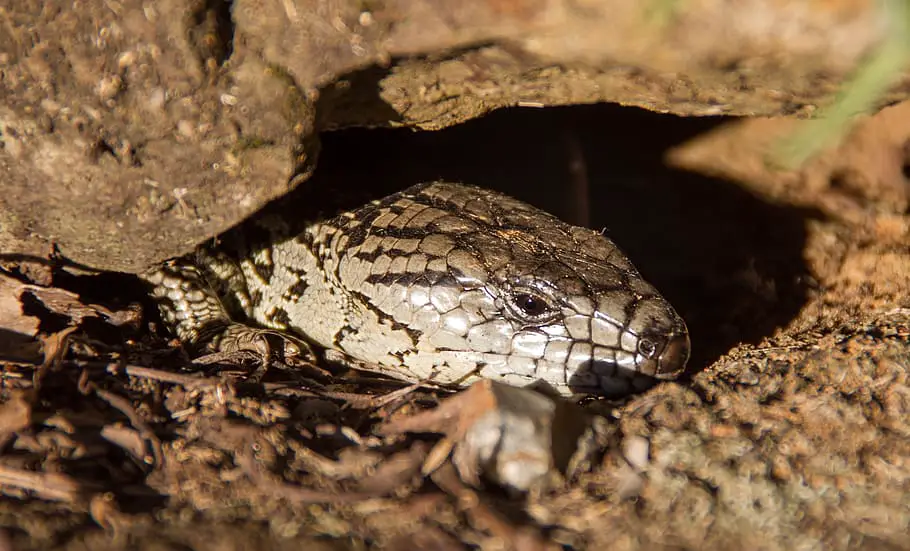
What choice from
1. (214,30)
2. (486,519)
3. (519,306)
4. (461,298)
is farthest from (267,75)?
(486,519)

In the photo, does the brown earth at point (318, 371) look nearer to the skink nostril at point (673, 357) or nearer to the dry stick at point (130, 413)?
the dry stick at point (130, 413)

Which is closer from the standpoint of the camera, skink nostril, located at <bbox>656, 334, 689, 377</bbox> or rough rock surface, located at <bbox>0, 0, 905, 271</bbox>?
rough rock surface, located at <bbox>0, 0, 905, 271</bbox>

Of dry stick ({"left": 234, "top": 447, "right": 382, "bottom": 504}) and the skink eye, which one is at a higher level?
the skink eye

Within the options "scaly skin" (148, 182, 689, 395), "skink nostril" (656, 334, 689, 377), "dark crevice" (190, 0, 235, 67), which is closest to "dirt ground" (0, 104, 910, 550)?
"skink nostril" (656, 334, 689, 377)

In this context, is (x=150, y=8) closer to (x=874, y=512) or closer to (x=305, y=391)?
(x=305, y=391)

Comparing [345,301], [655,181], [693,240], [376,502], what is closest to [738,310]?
[693,240]

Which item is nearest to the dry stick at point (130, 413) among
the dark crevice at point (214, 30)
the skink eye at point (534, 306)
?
the dark crevice at point (214, 30)

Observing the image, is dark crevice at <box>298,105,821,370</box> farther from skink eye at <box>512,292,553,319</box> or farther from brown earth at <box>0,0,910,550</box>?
skink eye at <box>512,292,553,319</box>

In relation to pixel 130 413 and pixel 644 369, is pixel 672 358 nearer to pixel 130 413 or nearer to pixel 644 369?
pixel 644 369
